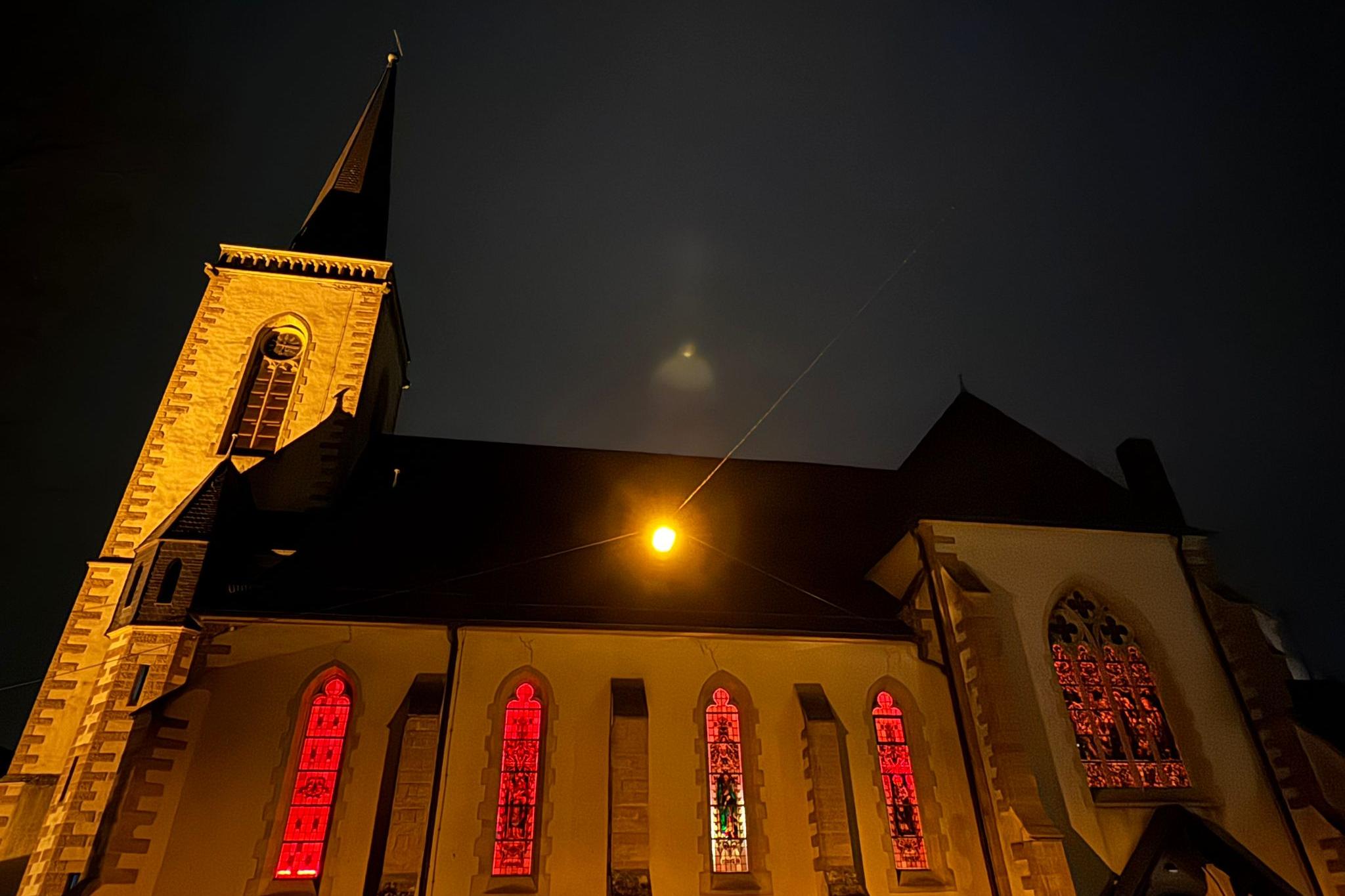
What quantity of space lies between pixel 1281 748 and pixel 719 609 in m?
9.52

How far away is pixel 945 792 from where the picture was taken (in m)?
12.4

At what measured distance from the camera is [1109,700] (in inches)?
519

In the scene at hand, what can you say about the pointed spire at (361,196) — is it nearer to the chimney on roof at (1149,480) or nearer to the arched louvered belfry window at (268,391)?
the arched louvered belfry window at (268,391)

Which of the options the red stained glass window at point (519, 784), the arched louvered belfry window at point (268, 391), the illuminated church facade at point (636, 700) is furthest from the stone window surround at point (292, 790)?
the arched louvered belfry window at point (268, 391)

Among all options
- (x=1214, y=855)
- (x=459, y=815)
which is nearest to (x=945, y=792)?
(x=1214, y=855)

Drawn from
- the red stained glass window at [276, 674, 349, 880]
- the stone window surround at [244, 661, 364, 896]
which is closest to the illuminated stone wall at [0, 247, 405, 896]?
the stone window surround at [244, 661, 364, 896]

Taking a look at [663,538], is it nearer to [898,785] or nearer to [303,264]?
[898,785]

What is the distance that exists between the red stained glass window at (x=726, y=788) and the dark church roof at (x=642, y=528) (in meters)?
1.52

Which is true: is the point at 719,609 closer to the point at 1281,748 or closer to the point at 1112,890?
the point at 1112,890

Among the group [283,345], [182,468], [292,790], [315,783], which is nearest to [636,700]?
[315,783]

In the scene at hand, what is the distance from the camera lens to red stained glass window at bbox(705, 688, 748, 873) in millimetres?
11609

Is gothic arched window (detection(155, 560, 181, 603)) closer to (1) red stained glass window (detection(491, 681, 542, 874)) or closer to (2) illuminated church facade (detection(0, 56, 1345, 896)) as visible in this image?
(2) illuminated church facade (detection(0, 56, 1345, 896))

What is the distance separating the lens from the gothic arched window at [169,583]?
1209cm

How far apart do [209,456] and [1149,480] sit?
19684 mm
